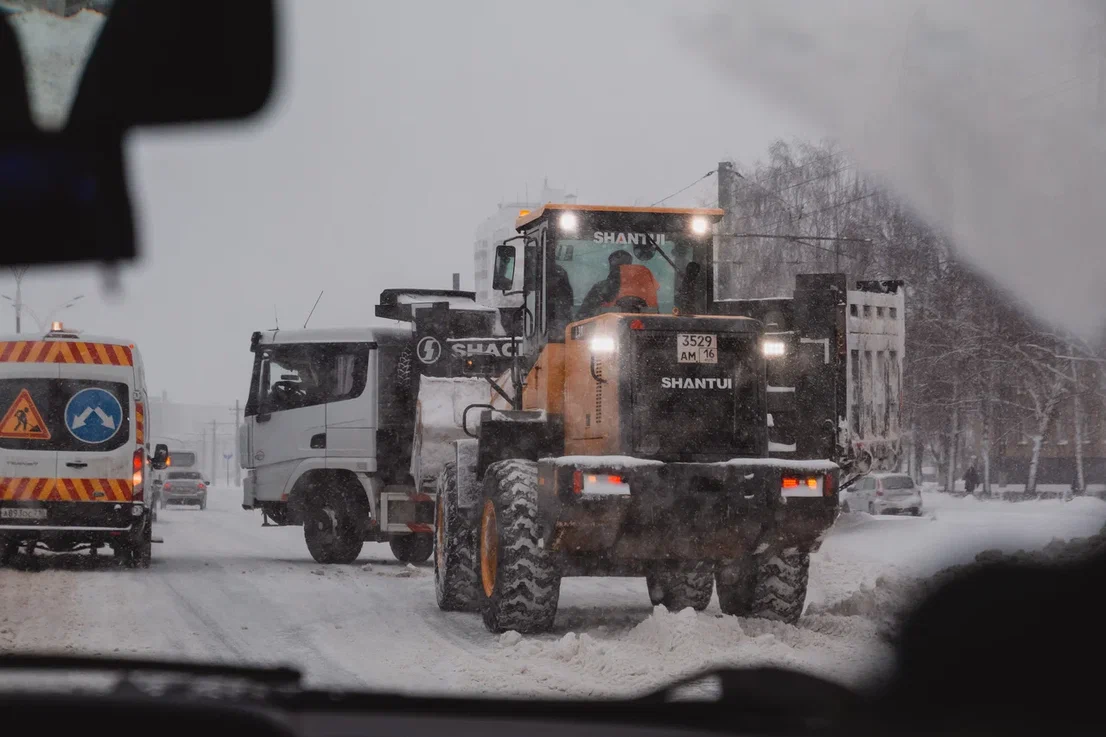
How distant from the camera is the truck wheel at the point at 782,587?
977 cm

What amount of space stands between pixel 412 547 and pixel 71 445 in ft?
14.1

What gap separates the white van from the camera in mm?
14211

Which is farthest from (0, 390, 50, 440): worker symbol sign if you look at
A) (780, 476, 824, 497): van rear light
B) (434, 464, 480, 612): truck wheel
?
(780, 476, 824, 497): van rear light

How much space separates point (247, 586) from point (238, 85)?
10.4 metres

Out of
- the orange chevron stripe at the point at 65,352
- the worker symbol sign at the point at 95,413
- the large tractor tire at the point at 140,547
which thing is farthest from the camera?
the large tractor tire at the point at 140,547

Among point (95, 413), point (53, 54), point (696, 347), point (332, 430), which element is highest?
point (53, 54)

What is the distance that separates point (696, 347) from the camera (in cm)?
948

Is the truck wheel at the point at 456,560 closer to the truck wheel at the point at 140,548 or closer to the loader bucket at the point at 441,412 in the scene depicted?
the loader bucket at the point at 441,412

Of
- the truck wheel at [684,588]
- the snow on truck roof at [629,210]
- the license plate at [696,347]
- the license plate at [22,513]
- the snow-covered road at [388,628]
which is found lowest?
the snow-covered road at [388,628]

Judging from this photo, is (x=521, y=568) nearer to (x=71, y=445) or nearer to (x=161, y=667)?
(x=161, y=667)

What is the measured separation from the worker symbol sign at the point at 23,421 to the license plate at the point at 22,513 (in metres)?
0.84

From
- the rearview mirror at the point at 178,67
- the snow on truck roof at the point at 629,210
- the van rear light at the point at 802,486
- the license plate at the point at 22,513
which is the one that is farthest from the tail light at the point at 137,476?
the rearview mirror at the point at 178,67

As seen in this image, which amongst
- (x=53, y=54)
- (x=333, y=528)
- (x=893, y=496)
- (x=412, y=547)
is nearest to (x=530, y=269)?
(x=333, y=528)

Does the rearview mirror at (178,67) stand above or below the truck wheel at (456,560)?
above
